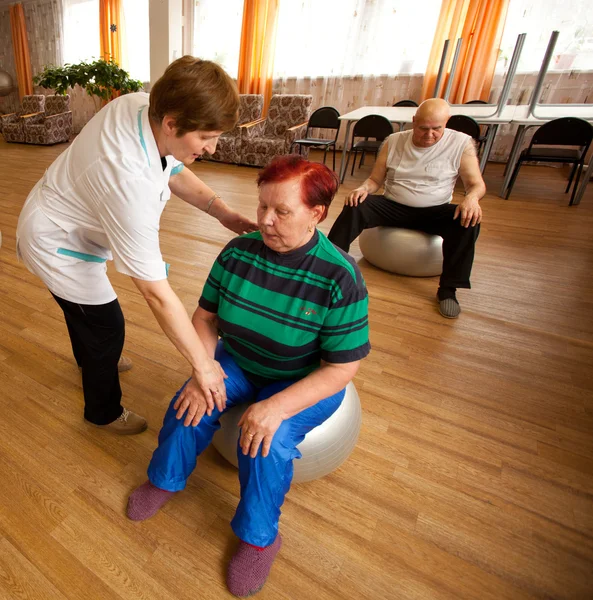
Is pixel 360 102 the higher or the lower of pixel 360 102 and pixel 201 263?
the higher

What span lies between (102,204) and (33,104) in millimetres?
8836

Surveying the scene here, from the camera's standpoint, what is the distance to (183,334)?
858 mm

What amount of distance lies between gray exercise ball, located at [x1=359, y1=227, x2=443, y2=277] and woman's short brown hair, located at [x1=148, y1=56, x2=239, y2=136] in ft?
5.72

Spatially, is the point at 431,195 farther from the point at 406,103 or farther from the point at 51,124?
the point at 51,124

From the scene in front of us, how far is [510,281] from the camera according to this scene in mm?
2453

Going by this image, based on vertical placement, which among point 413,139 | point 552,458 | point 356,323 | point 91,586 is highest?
point 413,139

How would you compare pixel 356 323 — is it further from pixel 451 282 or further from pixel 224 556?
pixel 451 282

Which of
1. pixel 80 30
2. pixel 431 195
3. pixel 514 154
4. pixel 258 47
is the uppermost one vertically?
pixel 80 30

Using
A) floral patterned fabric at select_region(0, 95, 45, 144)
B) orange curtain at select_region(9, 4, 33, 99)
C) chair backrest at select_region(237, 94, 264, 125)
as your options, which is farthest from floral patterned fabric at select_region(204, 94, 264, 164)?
orange curtain at select_region(9, 4, 33, 99)

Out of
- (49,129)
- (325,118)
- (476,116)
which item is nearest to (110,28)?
(49,129)

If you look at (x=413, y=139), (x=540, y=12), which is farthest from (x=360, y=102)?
(x=413, y=139)

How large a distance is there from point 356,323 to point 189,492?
739 millimetres

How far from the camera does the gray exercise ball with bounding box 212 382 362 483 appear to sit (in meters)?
1.06

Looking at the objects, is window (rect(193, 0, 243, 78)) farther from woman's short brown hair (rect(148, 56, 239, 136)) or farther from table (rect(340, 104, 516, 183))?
woman's short brown hair (rect(148, 56, 239, 136))
